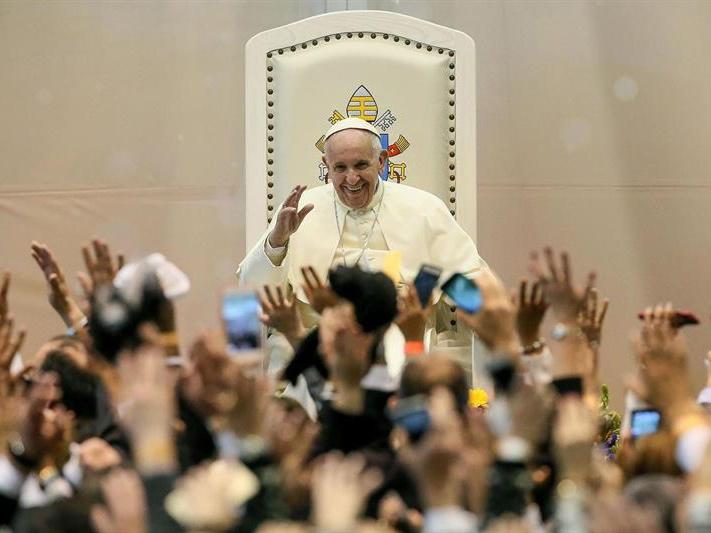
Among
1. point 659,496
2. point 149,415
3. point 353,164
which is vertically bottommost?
point 659,496

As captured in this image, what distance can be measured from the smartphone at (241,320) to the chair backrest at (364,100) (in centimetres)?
223

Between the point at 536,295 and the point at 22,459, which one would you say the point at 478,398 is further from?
the point at 22,459

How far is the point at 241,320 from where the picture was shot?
2299 mm

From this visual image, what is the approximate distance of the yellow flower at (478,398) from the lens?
3473 mm

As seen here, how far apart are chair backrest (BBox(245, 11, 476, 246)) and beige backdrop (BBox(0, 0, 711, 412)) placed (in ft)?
3.90

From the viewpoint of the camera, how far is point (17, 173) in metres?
5.88

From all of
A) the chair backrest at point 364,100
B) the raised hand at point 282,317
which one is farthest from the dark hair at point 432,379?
the chair backrest at point 364,100

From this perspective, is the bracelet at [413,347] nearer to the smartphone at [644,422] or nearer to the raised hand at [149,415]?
the smartphone at [644,422]

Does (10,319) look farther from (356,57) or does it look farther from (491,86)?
(491,86)

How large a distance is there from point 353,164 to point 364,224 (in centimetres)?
28

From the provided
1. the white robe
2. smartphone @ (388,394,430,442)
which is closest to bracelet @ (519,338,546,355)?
smartphone @ (388,394,430,442)

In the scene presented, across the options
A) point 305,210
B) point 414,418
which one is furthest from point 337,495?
point 305,210

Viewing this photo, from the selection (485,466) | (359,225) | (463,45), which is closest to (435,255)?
(359,225)

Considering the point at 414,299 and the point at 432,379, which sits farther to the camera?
the point at 414,299
